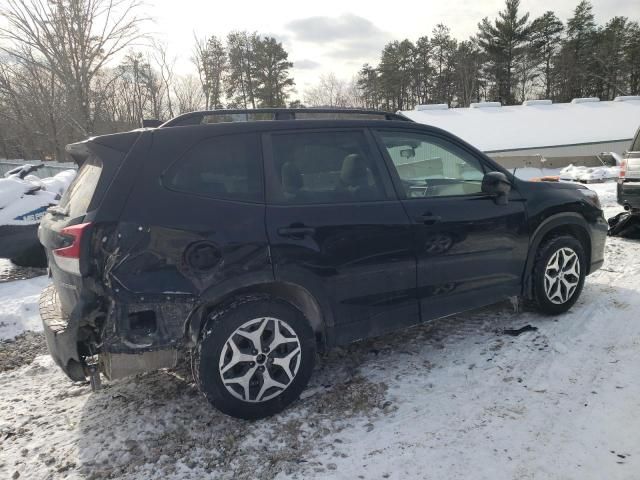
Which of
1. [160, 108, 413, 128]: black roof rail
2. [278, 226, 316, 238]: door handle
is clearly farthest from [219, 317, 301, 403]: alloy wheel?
[160, 108, 413, 128]: black roof rail

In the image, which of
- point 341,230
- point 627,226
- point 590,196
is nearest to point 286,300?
point 341,230

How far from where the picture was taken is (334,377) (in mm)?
3449

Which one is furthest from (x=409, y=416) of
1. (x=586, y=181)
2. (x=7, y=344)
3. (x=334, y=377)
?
(x=586, y=181)

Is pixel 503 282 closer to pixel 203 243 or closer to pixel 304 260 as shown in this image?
pixel 304 260

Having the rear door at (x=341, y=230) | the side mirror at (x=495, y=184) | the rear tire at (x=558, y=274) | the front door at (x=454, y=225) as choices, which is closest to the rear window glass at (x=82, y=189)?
the rear door at (x=341, y=230)

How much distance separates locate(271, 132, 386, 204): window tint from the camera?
9.89ft

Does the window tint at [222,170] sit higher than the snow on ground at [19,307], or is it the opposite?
the window tint at [222,170]

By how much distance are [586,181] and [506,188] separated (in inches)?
562

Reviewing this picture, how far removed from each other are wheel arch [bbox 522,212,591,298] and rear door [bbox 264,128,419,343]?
1.35 m

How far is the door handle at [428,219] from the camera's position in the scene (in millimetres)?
3377

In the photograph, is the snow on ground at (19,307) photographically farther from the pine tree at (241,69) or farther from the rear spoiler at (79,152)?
the pine tree at (241,69)

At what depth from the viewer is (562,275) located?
167 inches

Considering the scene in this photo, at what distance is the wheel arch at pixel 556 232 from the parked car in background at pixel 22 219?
20.4ft

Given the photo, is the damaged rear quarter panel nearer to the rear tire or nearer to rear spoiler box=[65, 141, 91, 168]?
rear spoiler box=[65, 141, 91, 168]
